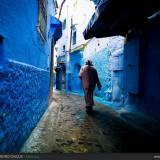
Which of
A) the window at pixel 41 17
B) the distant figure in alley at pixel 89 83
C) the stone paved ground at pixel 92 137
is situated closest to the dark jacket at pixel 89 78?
the distant figure in alley at pixel 89 83

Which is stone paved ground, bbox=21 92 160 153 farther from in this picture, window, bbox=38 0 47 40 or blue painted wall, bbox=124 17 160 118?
window, bbox=38 0 47 40

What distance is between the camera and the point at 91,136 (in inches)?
115

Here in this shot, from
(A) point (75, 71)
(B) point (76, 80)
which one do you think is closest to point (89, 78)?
(B) point (76, 80)

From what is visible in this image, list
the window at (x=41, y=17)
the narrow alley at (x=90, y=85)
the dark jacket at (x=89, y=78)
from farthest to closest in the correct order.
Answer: the dark jacket at (x=89, y=78) < the window at (x=41, y=17) < the narrow alley at (x=90, y=85)

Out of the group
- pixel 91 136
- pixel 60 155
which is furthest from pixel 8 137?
pixel 91 136

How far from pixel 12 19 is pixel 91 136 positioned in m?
1.87

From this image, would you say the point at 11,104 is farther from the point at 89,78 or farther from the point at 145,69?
the point at 89,78

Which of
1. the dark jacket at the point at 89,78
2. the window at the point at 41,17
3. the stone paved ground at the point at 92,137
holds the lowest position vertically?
the stone paved ground at the point at 92,137

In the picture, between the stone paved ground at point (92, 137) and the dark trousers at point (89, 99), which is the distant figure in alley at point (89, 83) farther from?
the stone paved ground at point (92, 137)

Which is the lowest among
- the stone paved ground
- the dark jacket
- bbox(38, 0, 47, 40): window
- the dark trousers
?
the stone paved ground

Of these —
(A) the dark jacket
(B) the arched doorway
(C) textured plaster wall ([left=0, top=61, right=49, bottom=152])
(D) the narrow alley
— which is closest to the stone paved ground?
(D) the narrow alley

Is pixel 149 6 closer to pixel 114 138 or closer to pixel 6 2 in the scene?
pixel 114 138

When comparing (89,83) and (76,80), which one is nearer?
(89,83)

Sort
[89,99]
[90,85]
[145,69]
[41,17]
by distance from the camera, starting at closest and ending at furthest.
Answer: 1. [41,17]
2. [145,69]
3. [89,99]
4. [90,85]
